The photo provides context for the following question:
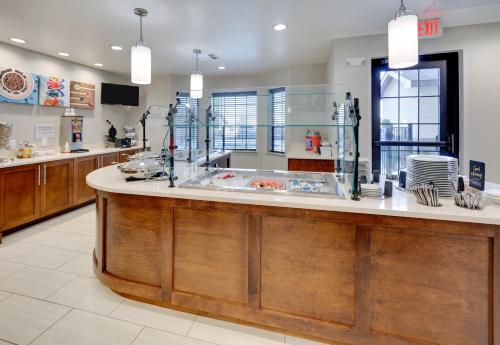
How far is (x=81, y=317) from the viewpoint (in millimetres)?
1950

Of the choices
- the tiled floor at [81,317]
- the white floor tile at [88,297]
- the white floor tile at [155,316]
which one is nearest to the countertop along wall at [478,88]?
the tiled floor at [81,317]

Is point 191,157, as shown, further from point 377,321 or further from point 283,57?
point 283,57

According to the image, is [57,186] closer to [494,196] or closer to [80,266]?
[80,266]

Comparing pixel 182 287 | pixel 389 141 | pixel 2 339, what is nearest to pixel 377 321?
pixel 182 287

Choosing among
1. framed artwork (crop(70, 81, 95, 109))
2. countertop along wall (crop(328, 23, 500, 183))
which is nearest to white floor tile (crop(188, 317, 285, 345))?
countertop along wall (crop(328, 23, 500, 183))

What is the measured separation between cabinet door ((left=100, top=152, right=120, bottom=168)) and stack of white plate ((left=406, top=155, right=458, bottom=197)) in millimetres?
4590

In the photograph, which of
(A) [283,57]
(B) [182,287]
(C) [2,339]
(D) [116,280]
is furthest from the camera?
(A) [283,57]

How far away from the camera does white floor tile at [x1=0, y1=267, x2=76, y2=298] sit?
2.25m

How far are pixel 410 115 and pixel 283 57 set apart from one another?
7.29 ft

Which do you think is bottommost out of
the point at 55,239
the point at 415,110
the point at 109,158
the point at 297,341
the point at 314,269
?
the point at 297,341

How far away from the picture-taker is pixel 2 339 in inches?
67.9

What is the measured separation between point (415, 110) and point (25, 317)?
14.9 ft

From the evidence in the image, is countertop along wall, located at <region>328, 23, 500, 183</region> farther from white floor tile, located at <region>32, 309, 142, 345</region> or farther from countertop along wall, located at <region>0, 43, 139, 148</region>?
countertop along wall, located at <region>0, 43, 139, 148</region>

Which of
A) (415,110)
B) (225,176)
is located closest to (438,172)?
(225,176)
